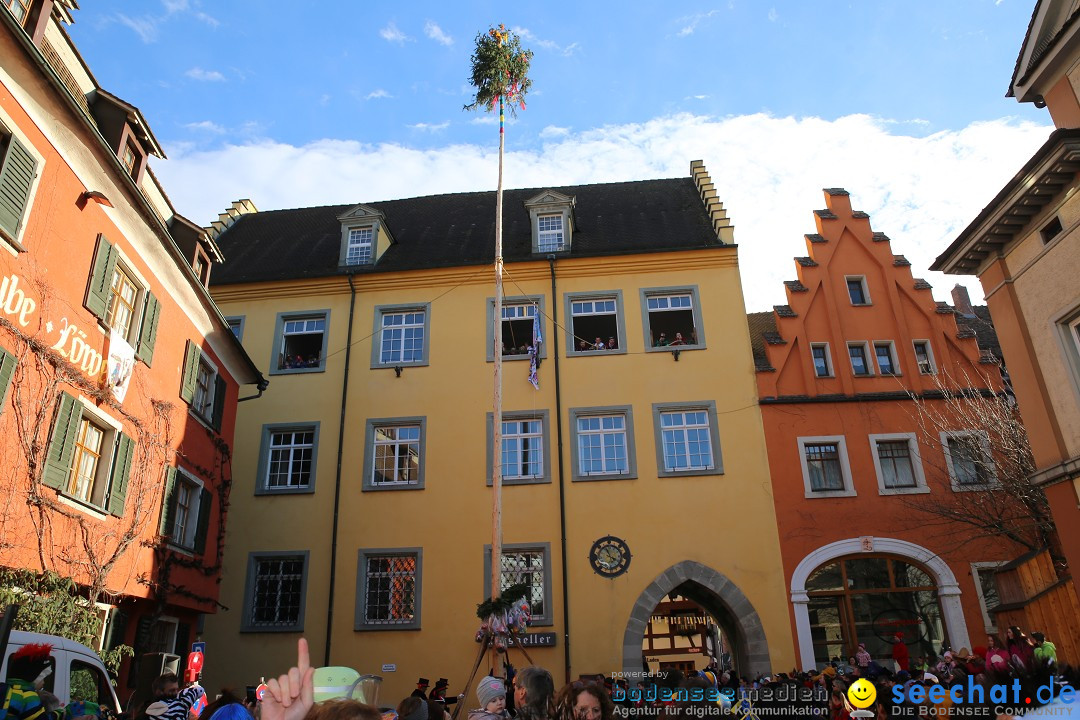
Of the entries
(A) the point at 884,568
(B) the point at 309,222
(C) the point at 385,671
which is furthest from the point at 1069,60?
(B) the point at 309,222

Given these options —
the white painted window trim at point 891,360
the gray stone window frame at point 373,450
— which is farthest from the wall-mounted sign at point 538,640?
the white painted window trim at point 891,360

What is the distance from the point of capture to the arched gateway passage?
1925 cm

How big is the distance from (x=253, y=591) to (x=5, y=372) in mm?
11331

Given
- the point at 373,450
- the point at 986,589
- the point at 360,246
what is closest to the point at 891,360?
the point at 986,589

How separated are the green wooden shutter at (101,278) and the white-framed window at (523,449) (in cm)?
1087

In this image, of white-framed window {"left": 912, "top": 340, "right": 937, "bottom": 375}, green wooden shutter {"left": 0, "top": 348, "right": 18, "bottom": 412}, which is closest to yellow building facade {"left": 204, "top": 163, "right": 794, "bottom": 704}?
white-framed window {"left": 912, "top": 340, "right": 937, "bottom": 375}

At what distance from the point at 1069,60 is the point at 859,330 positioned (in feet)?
29.6

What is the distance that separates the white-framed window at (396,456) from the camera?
72.0ft

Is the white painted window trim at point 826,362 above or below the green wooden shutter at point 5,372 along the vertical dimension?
above

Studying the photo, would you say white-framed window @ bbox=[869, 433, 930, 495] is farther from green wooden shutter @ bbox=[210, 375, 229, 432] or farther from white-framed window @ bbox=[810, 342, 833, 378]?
green wooden shutter @ bbox=[210, 375, 229, 432]

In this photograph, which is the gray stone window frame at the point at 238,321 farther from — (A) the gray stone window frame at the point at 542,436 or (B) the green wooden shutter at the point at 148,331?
(A) the gray stone window frame at the point at 542,436

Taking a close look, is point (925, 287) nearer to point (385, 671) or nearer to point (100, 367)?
point (385, 671)

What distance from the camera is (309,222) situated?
29.7 m

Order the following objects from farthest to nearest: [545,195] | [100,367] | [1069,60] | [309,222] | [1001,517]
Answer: [309,222]
[545,195]
[1001,517]
[1069,60]
[100,367]
